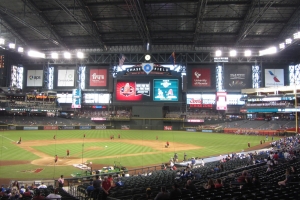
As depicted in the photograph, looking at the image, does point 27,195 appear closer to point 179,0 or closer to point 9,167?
point 9,167

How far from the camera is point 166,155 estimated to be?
32.8 meters

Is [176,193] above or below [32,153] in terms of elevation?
above

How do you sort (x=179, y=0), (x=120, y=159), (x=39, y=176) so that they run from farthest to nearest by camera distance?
(x=179, y=0), (x=120, y=159), (x=39, y=176)

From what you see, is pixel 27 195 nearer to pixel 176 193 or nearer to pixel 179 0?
pixel 176 193

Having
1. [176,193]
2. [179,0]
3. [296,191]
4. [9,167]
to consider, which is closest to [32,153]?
[9,167]

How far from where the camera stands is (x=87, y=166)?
25.1 metres

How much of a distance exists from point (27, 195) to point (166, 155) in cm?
2313

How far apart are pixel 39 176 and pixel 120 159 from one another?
999 centimetres

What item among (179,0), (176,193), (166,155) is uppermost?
(179,0)

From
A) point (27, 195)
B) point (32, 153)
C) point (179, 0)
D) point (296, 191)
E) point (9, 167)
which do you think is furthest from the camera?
point (179, 0)

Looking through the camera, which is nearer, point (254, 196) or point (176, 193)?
point (254, 196)

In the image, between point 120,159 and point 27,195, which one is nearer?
point 27,195

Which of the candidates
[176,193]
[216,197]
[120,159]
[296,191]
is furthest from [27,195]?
[120,159]

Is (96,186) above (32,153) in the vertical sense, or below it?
above
